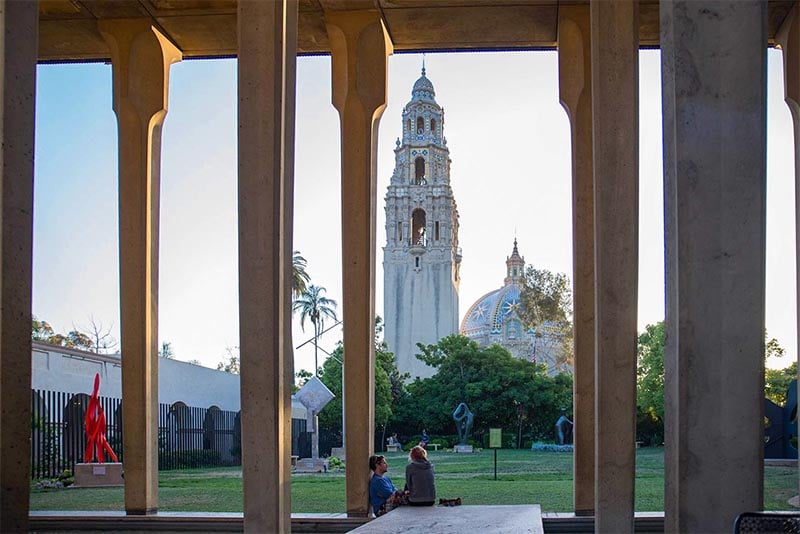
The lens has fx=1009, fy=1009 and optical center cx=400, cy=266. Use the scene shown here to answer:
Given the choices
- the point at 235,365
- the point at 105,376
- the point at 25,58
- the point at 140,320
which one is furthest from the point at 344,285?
the point at 235,365

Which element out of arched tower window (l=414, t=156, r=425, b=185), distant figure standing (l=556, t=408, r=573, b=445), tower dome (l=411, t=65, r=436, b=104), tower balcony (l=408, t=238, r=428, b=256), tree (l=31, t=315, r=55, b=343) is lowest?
distant figure standing (l=556, t=408, r=573, b=445)

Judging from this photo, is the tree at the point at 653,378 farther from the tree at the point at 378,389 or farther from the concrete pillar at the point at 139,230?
the concrete pillar at the point at 139,230

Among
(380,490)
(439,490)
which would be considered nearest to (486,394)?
(439,490)

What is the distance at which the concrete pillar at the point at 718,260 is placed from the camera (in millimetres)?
6312

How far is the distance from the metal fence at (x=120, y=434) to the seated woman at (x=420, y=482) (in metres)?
7.25

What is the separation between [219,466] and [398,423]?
24.6m

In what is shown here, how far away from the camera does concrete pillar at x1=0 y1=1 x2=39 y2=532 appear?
7.46 m

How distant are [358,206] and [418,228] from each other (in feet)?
210

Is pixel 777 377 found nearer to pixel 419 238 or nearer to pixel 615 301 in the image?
pixel 615 301

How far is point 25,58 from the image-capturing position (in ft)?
25.2

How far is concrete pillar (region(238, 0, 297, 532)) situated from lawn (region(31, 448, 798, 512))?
6.14m

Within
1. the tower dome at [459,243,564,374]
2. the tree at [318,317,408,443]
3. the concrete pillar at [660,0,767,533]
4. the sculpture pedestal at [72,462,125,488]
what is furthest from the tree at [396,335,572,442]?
the concrete pillar at [660,0,767,533]

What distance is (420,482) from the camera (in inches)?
442

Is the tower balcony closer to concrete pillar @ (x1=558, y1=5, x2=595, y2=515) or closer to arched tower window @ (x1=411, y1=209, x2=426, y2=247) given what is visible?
arched tower window @ (x1=411, y1=209, x2=426, y2=247)
